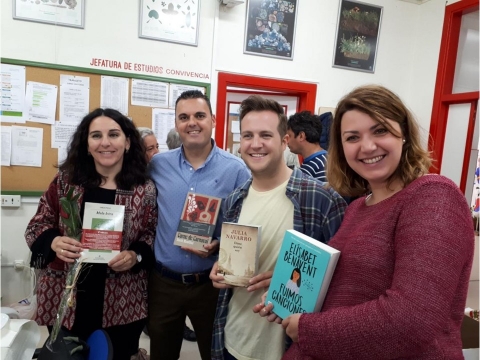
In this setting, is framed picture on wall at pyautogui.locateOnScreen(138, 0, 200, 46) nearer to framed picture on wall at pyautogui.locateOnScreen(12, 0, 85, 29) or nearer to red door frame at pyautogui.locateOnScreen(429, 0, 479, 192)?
framed picture on wall at pyautogui.locateOnScreen(12, 0, 85, 29)

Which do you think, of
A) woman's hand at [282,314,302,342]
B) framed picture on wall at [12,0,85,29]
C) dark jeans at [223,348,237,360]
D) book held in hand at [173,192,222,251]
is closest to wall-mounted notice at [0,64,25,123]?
framed picture on wall at [12,0,85,29]

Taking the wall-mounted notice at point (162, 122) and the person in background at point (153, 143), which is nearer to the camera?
the person in background at point (153, 143)

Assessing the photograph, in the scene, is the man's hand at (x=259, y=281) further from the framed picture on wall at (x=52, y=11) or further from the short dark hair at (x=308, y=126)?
the framed picture on wall at (x=52, y=11)

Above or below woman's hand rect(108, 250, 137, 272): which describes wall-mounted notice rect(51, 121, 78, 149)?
above

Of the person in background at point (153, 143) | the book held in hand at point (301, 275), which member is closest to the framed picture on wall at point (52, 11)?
the person in background at point (153, 143)

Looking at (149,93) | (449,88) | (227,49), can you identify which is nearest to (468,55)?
(449,88)

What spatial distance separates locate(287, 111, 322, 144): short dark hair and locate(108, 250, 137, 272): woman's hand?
176 cm

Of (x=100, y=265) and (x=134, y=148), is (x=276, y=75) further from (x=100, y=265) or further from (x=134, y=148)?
(x=100, y=265)

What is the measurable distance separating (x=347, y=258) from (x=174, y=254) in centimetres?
106

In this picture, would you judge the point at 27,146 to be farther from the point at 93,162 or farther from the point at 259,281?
the point at 259,281

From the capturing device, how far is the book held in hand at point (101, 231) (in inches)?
54.8

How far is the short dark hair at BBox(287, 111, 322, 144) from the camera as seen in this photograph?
2.77 m

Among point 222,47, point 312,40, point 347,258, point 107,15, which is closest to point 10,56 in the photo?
point 107,15

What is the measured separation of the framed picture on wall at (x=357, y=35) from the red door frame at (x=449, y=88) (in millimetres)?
699
